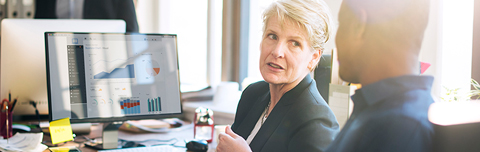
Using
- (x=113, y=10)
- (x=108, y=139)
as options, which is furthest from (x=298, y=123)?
(x=113, y=10)

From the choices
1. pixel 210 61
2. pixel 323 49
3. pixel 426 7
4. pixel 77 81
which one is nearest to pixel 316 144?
pixel 323 49

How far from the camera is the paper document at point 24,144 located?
112 cm

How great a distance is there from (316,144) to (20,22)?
1.45 metres

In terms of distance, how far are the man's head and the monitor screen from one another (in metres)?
0.97

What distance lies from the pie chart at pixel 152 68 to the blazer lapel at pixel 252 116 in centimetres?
57

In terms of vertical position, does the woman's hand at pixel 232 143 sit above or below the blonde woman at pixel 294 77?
below

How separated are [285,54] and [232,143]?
0.28 m

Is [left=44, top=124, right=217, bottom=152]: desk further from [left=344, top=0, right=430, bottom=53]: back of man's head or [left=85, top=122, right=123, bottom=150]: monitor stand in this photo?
[left=344, top=0, right=430, bottom=53]: back of man's head

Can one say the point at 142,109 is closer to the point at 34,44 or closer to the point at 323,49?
the point at 34,44

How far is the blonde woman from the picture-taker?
523 mm

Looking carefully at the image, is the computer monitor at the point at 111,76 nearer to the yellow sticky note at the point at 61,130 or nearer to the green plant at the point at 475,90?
the yellow sticky note at the point at 61,130

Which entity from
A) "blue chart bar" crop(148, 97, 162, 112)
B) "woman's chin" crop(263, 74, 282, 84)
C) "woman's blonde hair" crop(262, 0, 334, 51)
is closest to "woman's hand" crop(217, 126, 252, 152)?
"woman's chin" crop(263, 74, 282, 84)

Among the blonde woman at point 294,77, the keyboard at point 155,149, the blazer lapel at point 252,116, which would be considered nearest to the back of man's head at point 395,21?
the blonde woman at point 294,77

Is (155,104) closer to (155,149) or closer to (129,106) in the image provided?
(129,106)
